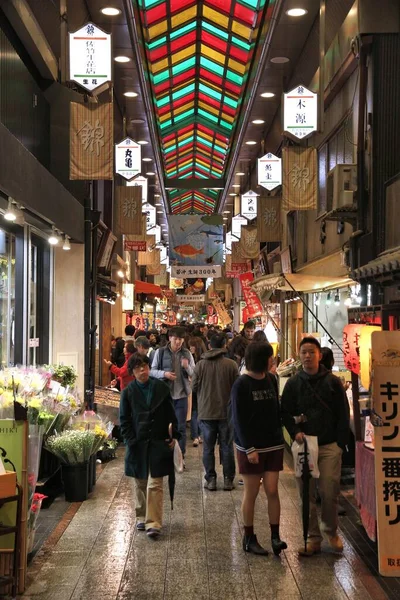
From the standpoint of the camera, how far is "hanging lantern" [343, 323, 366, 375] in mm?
7434

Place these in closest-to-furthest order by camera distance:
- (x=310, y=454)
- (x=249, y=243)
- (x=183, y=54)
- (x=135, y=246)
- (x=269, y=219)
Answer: (x=310, y=454) → (x=183, y=54) → (x=269, y=219) → (x=135, y=246) → (x=249, y=243)

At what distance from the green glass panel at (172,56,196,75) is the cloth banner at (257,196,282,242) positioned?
4.11m

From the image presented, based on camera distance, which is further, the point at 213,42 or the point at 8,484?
the point at 213,42

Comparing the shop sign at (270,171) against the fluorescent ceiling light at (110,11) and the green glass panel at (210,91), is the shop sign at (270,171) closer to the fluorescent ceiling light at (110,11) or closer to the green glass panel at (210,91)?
the green glass panel at (210,91)

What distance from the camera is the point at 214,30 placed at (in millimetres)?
17328

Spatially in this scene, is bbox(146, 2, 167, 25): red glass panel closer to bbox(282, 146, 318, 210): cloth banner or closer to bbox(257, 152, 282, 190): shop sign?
bbox(282, 146, 318, 210): cloth banner

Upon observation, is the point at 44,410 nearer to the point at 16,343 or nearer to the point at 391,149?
the point at 16,343

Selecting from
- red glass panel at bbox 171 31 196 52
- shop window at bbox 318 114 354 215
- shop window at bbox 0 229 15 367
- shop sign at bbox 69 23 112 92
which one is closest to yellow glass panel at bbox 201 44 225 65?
red glass panel at bbox 171 31 196 52

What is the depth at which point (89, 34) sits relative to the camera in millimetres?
11219

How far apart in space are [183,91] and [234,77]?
8.68 feet

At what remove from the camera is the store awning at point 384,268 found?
789cm

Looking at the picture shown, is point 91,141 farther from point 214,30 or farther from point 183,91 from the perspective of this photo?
point 183,91

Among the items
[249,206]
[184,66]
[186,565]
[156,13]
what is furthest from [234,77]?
[186,565]

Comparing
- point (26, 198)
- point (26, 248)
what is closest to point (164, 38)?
point (26, 248)
